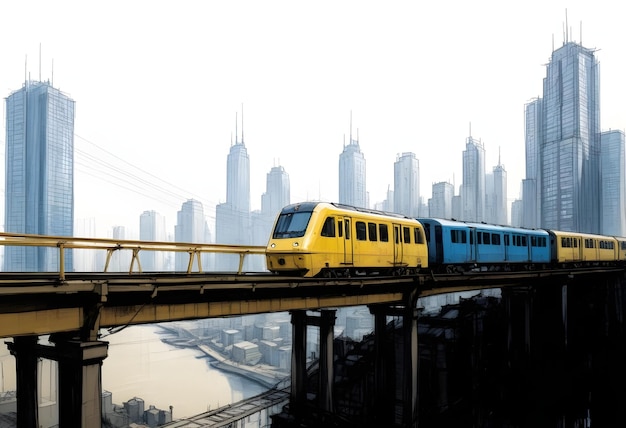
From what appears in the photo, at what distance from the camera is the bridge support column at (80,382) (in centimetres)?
946

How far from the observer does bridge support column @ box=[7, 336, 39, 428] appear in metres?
11.3

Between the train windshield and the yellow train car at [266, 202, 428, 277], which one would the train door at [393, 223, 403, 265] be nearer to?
the yellow train car at [266, 202, 428, 277]

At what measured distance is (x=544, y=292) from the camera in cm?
4297

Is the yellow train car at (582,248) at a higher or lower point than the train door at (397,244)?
lower

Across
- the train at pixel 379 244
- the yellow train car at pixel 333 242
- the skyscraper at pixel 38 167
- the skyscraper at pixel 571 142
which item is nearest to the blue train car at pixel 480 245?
the train at pixel 379 244

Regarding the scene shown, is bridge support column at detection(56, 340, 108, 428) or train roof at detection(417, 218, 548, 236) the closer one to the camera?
bridge support column at detection(56, 340, 108, 428)

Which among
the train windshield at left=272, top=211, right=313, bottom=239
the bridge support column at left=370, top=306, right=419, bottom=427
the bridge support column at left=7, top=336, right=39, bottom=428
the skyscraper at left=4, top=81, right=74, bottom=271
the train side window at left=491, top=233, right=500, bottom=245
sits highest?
the skyscraper at left=4, top=81, right=74, bottom=271

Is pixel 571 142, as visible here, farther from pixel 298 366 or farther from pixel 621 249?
pixel 298 366

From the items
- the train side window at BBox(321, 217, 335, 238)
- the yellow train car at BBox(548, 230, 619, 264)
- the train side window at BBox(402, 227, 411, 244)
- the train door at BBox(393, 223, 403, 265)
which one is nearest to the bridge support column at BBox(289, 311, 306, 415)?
the train side window at BBox(321, 217, 335, 238)

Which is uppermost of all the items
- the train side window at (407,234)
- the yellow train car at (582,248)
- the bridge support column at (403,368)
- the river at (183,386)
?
the train side window at (407,234)

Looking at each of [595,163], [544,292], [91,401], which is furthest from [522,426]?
[595,163]

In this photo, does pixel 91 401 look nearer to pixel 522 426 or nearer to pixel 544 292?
pixel 522 426

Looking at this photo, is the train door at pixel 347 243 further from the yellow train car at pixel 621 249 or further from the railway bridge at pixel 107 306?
the yellow train car at pixel 621 249

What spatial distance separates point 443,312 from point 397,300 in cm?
2515
